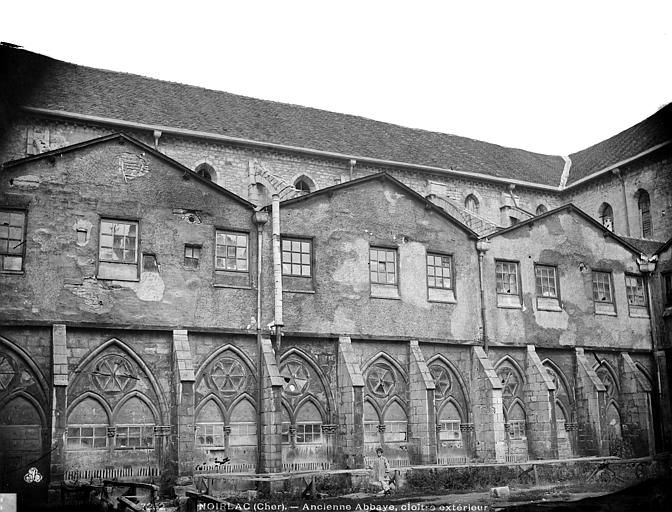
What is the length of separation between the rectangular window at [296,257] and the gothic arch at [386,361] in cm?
338

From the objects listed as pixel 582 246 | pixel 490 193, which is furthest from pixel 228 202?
pixel 490 193

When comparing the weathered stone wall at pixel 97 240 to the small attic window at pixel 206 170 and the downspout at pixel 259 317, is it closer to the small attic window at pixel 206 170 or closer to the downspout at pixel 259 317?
the downspout at pixel 259 317

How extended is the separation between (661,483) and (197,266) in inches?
549

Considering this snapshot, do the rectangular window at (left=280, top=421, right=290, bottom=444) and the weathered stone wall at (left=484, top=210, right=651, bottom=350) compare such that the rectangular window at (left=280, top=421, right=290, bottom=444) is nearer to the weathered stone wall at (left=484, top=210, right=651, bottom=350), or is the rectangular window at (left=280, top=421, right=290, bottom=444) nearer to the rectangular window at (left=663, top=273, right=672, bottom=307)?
the weathered stone wall at (left=484, top=210, right=651, bottom=350)

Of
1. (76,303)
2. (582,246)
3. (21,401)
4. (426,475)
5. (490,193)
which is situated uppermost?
(490,193)

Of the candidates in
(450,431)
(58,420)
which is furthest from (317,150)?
(58,420)

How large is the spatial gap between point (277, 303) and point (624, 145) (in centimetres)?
2291

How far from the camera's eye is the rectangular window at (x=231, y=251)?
2308cm

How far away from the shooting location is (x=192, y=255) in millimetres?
22578

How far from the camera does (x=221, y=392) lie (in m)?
22.4

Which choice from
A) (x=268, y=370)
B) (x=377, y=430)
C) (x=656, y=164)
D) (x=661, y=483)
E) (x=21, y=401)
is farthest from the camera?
(x=656, y=164)

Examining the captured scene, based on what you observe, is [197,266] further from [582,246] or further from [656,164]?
[656,164]

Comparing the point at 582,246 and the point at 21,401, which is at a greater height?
the point at 582,246

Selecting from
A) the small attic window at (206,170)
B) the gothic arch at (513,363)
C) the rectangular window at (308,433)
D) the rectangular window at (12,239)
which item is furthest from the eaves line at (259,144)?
the rectangular window at (308,433)
